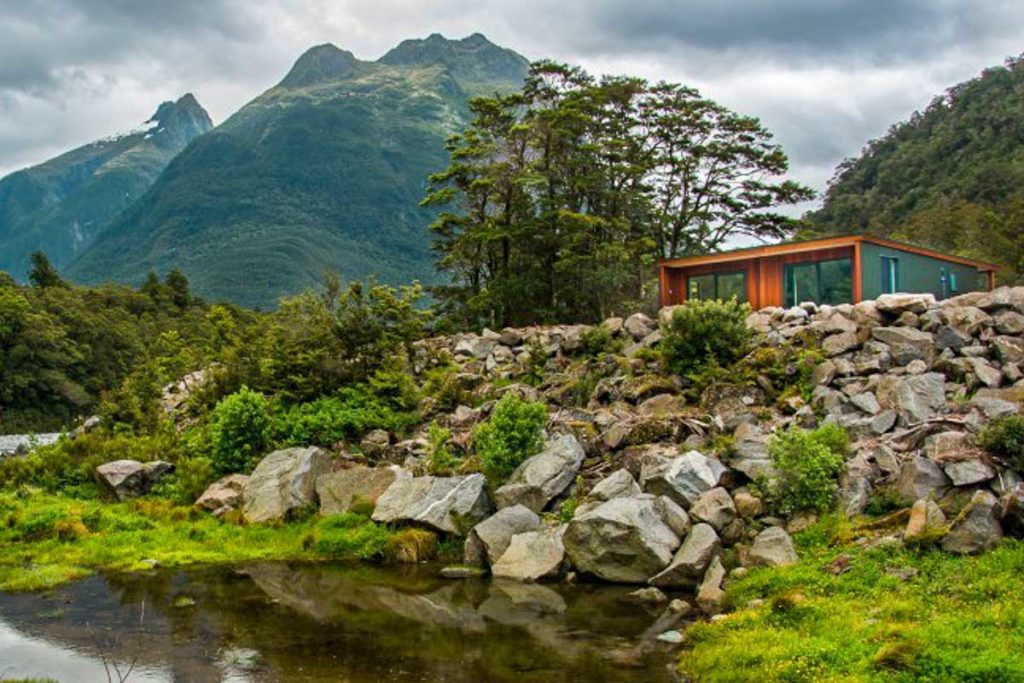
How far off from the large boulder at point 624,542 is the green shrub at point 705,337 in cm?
880

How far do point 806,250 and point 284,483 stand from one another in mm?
21021

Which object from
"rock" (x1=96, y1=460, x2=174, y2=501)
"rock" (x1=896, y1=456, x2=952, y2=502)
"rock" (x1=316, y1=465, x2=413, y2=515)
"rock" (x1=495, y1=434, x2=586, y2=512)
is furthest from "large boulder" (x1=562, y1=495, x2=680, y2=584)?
"rock" (x1=96, y1=460, x2=174, y2=501)

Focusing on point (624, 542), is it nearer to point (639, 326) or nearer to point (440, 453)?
point (440, 453)

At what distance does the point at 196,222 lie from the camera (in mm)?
143500

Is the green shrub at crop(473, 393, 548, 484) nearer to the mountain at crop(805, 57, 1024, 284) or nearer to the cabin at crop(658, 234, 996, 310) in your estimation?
Result: the cabin at crop(658, 234, 996, 310)

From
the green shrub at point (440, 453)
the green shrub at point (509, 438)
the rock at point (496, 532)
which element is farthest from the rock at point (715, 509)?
the green shrub at point (440, 453)

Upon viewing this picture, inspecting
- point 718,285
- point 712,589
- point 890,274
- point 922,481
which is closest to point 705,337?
point 922,481

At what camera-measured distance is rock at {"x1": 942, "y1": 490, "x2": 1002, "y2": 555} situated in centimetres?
1408

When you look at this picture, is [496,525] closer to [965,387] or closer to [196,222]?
[965,387]

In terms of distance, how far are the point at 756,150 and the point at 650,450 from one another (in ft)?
94.7

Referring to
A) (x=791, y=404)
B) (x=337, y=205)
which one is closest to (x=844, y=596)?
(x=791, y=404)

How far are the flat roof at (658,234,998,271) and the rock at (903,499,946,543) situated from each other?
17870 mm

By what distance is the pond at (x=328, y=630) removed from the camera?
12266mm

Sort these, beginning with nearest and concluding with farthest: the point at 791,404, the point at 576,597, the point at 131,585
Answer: the point at 576,597 < the point at 131,585 < the point at 791,404
